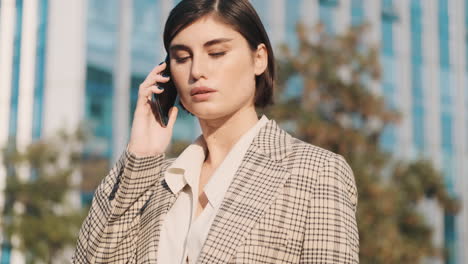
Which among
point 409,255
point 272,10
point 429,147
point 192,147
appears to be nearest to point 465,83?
point 429,147

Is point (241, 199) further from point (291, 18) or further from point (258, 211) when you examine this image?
point (291, 18)

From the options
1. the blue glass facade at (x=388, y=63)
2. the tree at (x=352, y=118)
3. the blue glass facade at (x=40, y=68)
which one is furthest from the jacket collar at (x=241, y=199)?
the blue glass facade at (x=388, y=63)

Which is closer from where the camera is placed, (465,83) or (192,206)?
(192,206)

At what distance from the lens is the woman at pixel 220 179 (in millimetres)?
2340

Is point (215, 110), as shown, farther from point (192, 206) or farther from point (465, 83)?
point (465, 83)

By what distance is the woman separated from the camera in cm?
234

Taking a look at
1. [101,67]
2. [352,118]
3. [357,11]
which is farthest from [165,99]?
[357,11]

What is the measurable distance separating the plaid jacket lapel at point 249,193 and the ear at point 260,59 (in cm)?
19

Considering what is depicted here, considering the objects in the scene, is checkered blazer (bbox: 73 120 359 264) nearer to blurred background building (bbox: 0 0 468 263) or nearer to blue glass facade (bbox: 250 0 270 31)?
blurred background building (bbox: 0 0 468 263)

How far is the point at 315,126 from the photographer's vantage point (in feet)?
47.7

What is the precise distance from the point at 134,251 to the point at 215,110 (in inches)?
20.7

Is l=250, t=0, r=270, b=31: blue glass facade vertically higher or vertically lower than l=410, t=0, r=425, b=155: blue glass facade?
higher

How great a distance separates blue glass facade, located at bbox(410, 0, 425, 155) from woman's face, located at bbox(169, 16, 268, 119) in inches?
1049

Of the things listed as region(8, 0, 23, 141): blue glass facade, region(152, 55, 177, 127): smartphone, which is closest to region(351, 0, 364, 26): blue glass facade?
region(8, 0, 23, 141): blue glass facade
